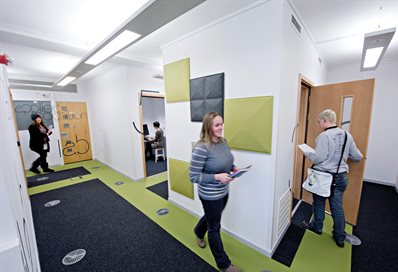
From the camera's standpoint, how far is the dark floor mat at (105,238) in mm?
1821

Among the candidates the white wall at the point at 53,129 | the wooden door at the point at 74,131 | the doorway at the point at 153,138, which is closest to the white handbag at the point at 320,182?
the doorway at the point at 153,138

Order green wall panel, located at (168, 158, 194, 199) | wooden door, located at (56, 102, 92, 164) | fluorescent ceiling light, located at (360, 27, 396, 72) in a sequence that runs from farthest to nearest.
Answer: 1. wooden door, located at (56, 102, 92, 164)
2. green wall panel, located at (168, 158, 194, 199)
3. fluorescent ceiling light, located at (360, 27, 396, 72)

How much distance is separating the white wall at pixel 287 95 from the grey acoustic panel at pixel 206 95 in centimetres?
68

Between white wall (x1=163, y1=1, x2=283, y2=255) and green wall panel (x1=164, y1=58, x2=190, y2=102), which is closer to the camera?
white wall (x1=163, y1=1, x2=283, y2=255)

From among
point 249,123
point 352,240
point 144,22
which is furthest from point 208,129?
point 352,240

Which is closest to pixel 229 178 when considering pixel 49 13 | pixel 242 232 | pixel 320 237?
pixel 242 232

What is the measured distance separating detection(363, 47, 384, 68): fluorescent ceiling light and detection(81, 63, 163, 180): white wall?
386 centimetres

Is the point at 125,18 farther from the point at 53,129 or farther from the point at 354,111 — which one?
the point at 53,129

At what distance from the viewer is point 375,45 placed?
183 centimetres

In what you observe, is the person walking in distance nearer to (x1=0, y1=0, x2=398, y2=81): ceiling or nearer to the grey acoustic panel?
(x1=0, y1=0, x2=398, y2=81): ceiling

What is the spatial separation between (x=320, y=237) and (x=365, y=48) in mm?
2319

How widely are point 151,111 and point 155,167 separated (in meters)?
2.99

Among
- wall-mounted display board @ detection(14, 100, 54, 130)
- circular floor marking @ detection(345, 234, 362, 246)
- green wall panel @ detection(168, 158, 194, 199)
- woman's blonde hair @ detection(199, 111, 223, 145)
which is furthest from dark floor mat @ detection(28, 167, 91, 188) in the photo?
circular floor marking @ detection(345, 234, 362, 246)

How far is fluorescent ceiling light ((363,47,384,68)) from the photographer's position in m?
1.99
